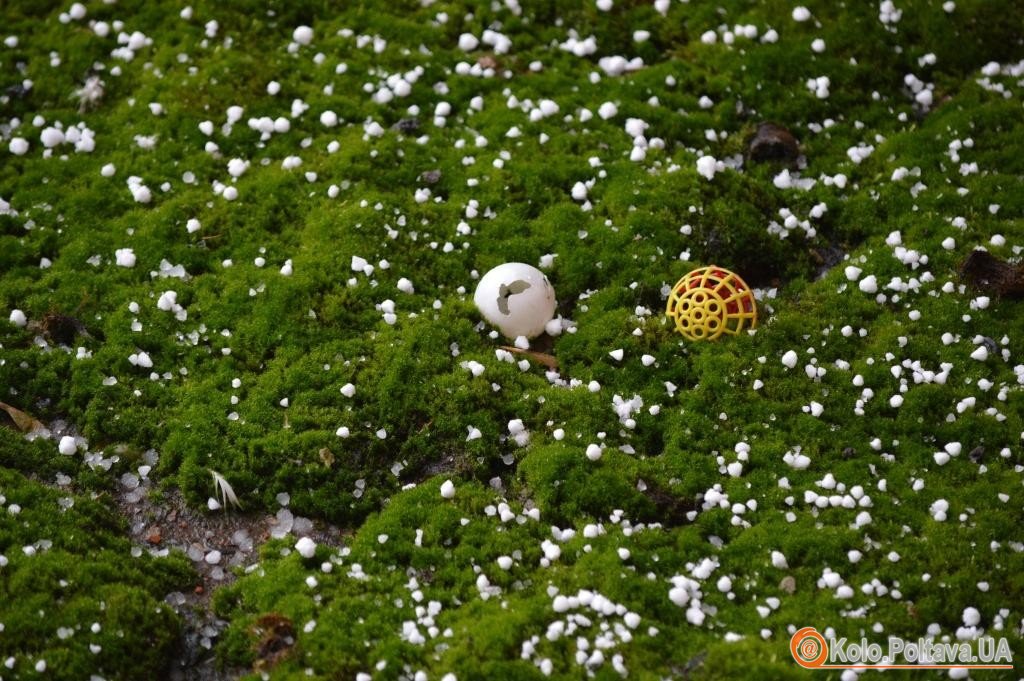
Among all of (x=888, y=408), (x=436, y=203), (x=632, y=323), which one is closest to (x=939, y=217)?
(x=888, y=408)

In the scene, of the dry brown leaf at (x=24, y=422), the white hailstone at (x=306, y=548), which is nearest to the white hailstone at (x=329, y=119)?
the dry brown leaf at (x=24, y=422)

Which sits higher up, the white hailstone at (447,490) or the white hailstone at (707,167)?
the white hailstone at (707,167)

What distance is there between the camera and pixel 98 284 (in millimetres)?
7770

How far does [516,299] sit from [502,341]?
34 cm

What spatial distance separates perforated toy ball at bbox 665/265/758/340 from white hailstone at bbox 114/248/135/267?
3963 mm

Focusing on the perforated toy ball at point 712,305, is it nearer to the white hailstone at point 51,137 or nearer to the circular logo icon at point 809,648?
the circular logo icon at point 809,648

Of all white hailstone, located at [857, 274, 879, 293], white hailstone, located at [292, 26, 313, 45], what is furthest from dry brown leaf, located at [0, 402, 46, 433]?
white hailstone, located at [857, 274, 879, 293]

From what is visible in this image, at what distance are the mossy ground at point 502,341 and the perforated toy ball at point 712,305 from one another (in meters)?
0.13

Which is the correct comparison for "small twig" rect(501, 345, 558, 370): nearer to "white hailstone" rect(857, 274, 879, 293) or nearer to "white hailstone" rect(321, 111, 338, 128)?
"white hailstone" rect(857, 274, 879, 293)

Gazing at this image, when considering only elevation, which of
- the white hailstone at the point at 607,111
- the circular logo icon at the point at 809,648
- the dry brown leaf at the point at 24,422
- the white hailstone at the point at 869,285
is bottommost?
the dry brown leaf at the point at 24,422

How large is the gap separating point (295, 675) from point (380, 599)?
0.61 meters

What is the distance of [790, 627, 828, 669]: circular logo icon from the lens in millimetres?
5406

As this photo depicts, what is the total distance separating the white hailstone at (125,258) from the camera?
787 centimetres

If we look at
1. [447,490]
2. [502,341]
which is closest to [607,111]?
[502,341]
